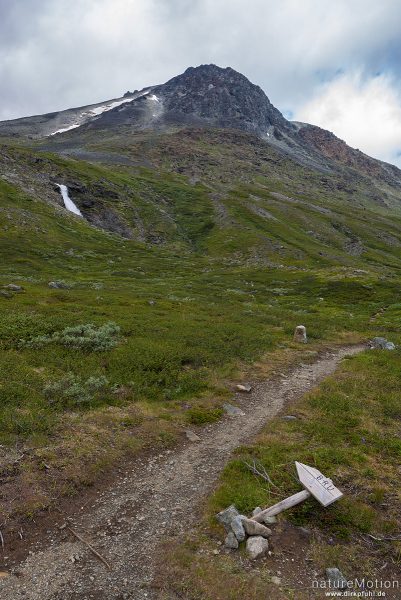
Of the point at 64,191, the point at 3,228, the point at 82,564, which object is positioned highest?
the point at 64,191

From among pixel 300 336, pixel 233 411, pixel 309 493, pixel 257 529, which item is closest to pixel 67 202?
pixel 300 336

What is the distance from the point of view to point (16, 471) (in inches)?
495

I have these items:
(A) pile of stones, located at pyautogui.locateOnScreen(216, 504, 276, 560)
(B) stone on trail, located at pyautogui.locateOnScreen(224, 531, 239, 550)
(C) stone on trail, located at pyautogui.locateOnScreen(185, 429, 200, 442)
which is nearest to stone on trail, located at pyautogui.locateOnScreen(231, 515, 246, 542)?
(A) pile of stones, located at pyautogui.locateOnScreen(216, 504, 276, 560)

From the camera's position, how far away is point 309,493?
11.7 metres

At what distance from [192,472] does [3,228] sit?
81.2m

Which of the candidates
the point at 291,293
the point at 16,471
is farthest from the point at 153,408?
the point at 291,293

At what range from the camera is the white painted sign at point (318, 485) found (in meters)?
11.2

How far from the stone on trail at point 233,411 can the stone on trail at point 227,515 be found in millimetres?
7296

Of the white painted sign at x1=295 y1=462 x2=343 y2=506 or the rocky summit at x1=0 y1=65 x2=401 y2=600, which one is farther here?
the white painted sign at x1=295 y1=462 x2=343 y2=506

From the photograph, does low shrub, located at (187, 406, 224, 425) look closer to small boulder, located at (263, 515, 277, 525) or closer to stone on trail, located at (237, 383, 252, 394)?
stone on trail, located at (237, 383, 252, 394)

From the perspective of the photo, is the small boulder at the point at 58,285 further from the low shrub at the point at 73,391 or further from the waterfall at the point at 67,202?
the waterfall at the point at 67,202

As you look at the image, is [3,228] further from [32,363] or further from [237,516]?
[237,516]

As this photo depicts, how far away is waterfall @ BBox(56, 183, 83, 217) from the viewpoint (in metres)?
116

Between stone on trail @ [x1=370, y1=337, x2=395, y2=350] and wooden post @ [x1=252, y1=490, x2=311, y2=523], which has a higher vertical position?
stone on trail @ [x1=370, y1=337, x2=395, y2=350]
